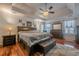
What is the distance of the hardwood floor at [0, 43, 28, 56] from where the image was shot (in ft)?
7.75

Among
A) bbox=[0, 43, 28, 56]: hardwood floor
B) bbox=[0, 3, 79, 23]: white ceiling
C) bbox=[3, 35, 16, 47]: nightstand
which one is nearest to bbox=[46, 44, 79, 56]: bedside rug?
bbox=[0, 43, 28, 56]: hardwood floor

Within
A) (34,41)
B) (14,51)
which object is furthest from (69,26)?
(14,51)

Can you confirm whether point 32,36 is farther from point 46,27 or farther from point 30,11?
point 30,11

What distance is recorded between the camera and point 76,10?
2.42 meters

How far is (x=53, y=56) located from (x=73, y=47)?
42 centimetres

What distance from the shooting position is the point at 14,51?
2.38 meters

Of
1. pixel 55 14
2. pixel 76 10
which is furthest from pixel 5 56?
pixel 76 10

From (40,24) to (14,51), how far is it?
72 cm

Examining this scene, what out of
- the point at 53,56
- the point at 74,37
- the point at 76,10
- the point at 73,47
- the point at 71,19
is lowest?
the point at 53,56

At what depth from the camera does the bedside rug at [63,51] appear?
2412 mm

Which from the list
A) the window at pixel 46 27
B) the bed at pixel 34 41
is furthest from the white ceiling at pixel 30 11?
the bed at pixel 34 41

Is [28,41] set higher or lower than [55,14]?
lower

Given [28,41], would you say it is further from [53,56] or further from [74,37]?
[74,37]

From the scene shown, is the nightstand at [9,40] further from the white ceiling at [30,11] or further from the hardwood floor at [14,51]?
the white ceiling at [30,11]
